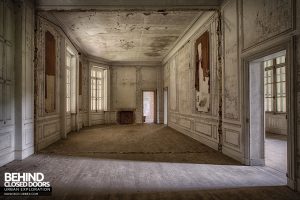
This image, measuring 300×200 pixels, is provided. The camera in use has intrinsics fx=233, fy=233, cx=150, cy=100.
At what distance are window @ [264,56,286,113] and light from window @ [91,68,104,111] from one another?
9.04 m

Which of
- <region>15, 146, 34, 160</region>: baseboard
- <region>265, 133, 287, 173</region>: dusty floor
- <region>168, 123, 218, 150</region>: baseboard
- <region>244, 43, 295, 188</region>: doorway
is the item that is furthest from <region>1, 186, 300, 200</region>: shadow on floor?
<region>168, 123, 218, 150</region>: baseboard

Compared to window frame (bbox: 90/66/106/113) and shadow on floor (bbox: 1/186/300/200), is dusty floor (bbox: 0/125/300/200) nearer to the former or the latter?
shadow on floor (bbox: 1/186/300/200)

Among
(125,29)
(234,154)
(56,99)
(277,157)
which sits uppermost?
(125,29)

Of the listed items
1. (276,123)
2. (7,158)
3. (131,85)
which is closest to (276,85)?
(276,123)

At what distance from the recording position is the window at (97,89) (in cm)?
1348

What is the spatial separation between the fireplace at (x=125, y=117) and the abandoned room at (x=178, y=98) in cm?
461

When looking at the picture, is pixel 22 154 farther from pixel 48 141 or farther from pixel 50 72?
pixel 50 72

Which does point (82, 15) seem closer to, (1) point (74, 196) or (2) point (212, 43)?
(2) point (212, 43)

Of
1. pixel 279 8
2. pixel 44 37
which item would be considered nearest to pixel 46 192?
pixel 279 8

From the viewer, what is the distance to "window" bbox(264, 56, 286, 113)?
9.48 meters

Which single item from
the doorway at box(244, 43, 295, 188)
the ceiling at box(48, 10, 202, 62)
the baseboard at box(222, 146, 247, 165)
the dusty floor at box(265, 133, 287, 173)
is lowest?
the dusty floor at box(265, 133, 287, 173)

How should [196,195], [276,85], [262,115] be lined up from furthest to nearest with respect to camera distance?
[276,85] → [262,115] → [196,195]

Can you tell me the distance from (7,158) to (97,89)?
30.2 ft

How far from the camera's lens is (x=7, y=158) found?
4.81m
